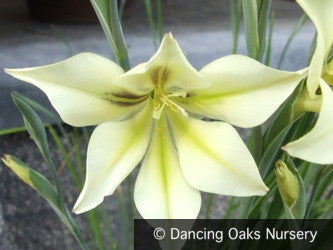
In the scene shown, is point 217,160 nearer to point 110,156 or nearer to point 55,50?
→ point 110,156

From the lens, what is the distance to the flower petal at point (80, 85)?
219 mm

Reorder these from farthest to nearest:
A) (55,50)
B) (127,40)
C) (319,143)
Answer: (127,40)
(55,50)
(319,143)

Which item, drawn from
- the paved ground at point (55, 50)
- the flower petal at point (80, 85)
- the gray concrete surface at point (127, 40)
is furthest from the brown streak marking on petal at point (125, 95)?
the gray concrete surface at point (127, 40)

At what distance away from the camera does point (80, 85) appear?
230 mm

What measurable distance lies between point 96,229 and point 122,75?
27 cm

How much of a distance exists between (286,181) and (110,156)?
0.29 feet

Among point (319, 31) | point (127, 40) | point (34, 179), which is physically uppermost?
point (319, 31)

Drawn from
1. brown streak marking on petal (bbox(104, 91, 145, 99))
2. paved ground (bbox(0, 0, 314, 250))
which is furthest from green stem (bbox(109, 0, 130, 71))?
paved ground (bbox(0, 0, 314, 250))

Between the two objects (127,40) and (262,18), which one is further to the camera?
(127,40)

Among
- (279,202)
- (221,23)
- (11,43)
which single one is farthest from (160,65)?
(221,23)

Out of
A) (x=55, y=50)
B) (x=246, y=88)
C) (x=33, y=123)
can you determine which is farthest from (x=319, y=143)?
(x=55, y=50)

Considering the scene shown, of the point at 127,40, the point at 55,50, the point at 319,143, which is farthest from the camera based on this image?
the point at 127,40

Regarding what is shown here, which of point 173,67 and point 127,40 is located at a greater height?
point 173,67

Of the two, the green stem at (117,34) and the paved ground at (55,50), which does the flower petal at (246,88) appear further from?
the paved ground at (55,50)
